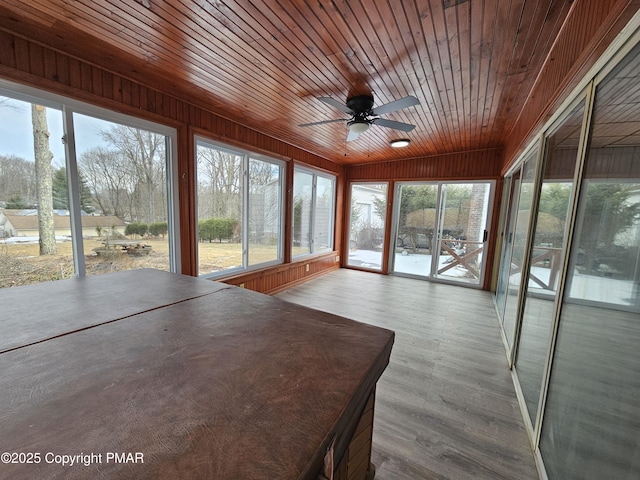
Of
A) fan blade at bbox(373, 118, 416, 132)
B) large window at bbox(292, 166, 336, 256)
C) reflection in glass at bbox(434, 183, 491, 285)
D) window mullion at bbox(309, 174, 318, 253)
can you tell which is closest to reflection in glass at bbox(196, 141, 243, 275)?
large window at bbox(292, 166, 336, 256)

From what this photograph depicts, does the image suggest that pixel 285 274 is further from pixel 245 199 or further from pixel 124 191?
pixel 124 191

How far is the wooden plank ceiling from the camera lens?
5.05 feet

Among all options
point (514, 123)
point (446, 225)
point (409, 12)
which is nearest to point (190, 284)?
point (409, 12)

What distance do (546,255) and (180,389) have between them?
7.23ft

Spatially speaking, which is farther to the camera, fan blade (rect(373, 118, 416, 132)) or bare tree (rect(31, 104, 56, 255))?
fan blade (rect(373, 118, 416, 132))

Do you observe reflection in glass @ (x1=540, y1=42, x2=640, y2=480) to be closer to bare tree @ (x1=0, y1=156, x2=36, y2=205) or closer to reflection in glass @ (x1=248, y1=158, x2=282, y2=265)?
bare tree @ (x1=0, y1=156, x2=36, y2=205)

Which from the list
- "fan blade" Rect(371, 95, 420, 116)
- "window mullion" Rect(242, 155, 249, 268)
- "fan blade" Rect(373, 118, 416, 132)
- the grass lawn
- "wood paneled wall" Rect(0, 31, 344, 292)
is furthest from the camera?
"window mullion" Rect(242, 155, 249, 268)

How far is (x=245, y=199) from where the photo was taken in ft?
12.5

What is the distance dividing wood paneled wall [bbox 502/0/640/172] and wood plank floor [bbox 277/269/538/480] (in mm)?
2083

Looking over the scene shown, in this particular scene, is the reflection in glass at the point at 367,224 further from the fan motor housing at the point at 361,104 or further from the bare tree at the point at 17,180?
the bare tree at the point at 17,180

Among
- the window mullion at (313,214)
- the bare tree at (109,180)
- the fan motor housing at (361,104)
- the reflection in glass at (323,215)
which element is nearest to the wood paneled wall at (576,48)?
the fan motor housing at (361,104)

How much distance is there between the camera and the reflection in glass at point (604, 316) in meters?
0.89

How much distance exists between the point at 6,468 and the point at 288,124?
3.60 m

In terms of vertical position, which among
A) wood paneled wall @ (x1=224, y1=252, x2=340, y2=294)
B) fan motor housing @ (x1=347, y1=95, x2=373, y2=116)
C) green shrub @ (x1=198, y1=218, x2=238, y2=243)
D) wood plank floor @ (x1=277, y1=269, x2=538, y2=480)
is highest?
fan motor housing @ (x1=347, y1=95, x2=373, y2=116)
